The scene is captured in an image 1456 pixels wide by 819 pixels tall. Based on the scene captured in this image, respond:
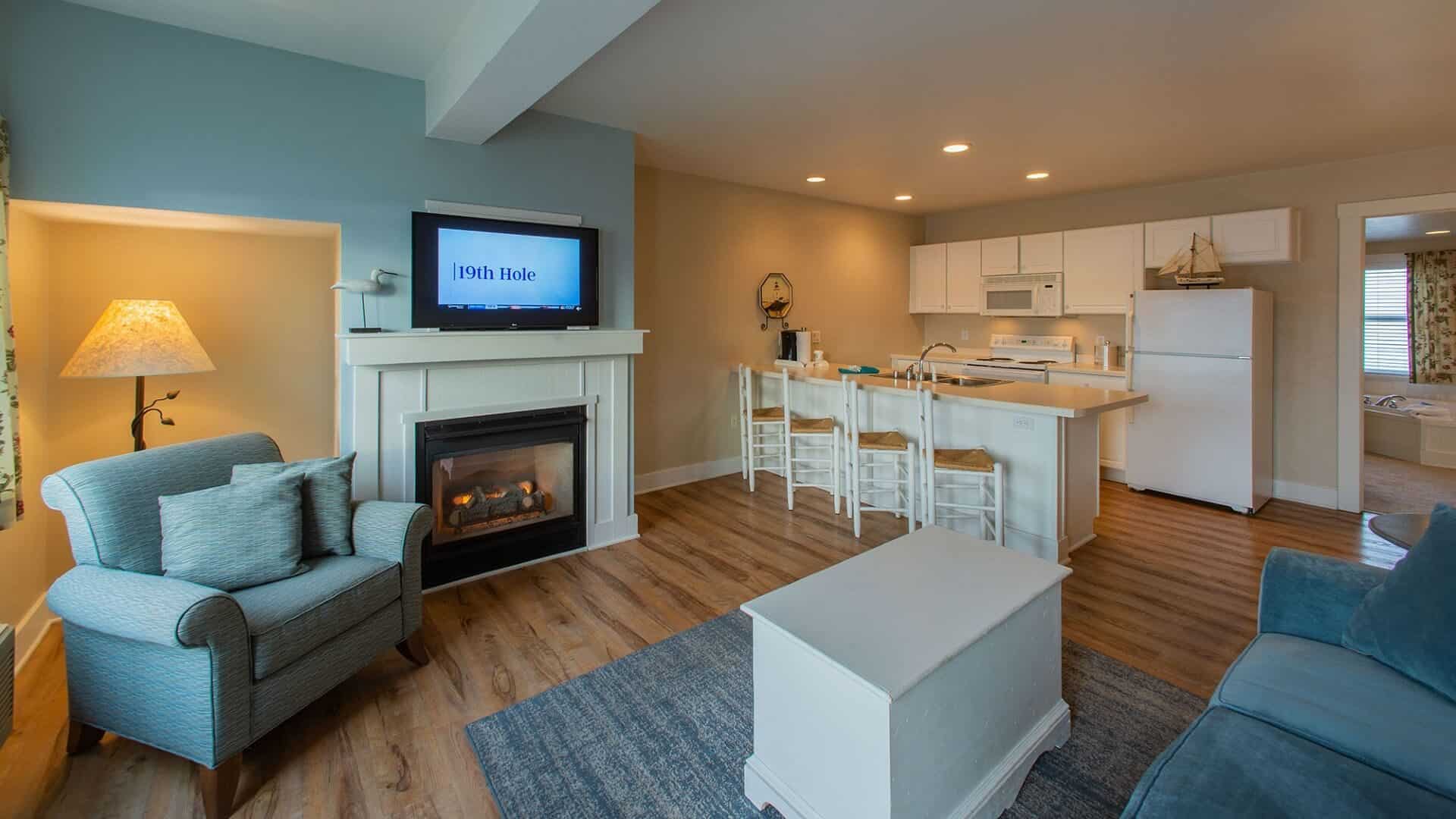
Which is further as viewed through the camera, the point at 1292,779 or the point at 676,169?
the point at 676,169

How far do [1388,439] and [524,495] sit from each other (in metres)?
7.81

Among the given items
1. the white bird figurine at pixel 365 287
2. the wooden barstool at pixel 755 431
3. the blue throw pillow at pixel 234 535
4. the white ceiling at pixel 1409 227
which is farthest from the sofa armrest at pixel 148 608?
the white ceiling at pixel 1409 227

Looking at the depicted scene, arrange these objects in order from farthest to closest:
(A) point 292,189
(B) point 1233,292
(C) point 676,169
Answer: (C) point 676,169 < (B) point 1233,292 < (A) point 292,189

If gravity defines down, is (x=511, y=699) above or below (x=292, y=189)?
below

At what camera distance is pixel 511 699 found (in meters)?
2.20

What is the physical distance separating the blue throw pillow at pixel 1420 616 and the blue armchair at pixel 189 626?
2.88 m

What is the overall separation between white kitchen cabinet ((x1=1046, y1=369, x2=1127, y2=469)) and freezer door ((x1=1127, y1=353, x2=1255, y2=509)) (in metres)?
0.18

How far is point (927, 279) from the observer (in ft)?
21.0

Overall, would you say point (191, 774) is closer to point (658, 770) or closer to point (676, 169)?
point (658, 770)

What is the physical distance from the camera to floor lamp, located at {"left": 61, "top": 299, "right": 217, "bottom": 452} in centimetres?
242

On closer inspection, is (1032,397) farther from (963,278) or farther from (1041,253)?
(963,278)

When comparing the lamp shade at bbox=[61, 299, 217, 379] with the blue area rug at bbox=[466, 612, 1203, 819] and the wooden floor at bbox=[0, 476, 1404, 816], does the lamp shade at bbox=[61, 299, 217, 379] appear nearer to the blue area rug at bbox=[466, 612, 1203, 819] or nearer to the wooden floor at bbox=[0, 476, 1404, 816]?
the wooden floor at bbox=[0, 476, 1404, 816]

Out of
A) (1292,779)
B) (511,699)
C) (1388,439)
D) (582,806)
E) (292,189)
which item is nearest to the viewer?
(1292,779)

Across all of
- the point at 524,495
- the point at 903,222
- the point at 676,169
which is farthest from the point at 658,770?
the point at 903,222
